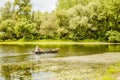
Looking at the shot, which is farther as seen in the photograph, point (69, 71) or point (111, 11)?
point (111, 11)

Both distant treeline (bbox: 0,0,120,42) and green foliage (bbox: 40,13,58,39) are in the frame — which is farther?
green foliage (bbox: 40,13,58,39)

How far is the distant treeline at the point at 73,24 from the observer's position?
4183 inches

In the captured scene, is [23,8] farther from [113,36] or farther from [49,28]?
[113,36]

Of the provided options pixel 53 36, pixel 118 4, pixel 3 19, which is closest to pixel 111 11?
pixel 118 4

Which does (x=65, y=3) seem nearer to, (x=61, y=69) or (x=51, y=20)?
(x=51, y=20)

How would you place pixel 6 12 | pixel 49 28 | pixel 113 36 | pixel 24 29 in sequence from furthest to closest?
pixel 6 12
pixel 24 29
pixel 49 28
pixel 113 36

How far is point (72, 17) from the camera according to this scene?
111125 millimetres

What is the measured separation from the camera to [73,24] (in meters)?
108

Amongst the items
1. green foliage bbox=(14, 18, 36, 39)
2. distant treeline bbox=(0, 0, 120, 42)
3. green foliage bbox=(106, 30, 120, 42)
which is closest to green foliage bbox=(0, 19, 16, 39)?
distant treeline bbox=(0, 0, 120, 42)

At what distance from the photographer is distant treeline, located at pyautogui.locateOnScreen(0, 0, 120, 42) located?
10625 cm

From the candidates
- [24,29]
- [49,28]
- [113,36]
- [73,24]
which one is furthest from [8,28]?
[113,36]

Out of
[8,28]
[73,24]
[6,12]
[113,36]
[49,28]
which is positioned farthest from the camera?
[6,12]

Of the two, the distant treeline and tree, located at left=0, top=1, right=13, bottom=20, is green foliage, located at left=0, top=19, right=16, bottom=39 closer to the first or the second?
the distant treeline

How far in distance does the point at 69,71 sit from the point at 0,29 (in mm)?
90076
